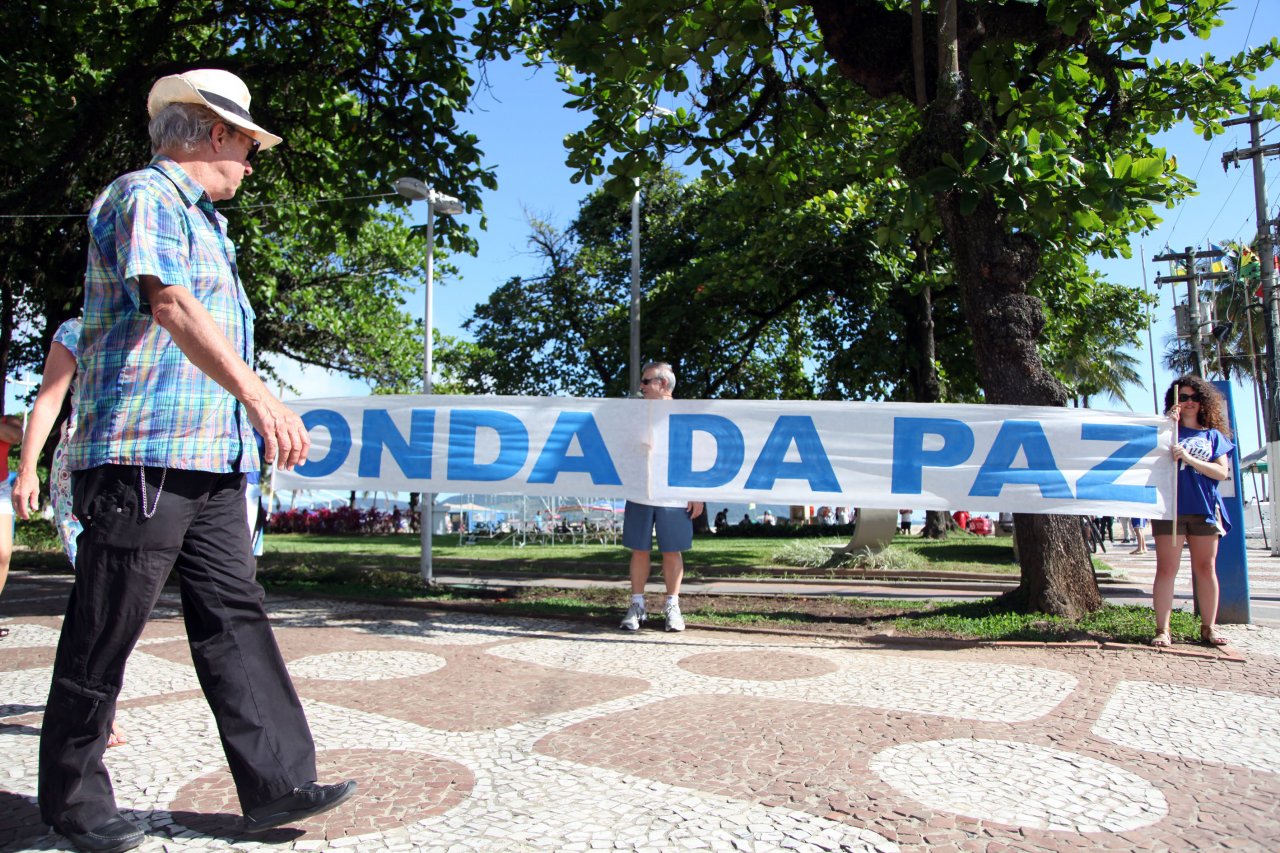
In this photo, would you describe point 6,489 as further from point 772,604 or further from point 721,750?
point 772,604

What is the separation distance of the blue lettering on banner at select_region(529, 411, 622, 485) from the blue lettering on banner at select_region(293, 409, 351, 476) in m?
1.76

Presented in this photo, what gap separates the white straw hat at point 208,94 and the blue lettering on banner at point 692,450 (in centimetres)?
465

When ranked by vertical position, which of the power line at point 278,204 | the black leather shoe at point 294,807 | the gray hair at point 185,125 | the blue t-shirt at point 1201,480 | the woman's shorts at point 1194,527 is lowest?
the black leather shoe at point 294,807

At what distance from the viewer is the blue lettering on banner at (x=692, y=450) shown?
6949 mm

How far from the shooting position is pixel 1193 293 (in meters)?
31.1

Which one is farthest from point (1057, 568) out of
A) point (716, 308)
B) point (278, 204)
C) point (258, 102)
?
point (716, 308)

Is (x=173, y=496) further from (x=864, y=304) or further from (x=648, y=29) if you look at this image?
(x=864, y=304)

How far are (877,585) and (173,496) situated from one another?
1020 cm

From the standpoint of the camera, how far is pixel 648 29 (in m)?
7.04

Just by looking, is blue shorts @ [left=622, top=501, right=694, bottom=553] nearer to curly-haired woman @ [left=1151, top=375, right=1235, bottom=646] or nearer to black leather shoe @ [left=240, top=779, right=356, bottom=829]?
curly-haired woman @ [left=1151, top=375, right=1235, bottom=646]

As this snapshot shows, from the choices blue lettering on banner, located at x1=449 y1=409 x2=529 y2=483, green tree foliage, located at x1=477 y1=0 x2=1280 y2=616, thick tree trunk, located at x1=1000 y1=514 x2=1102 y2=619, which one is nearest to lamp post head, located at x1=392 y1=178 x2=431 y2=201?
green tree foliage, located at x1=477 y1=0 x2=1280 y2=616

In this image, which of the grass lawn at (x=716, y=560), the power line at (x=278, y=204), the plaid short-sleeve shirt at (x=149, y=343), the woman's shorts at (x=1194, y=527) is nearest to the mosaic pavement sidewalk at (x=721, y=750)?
the woman's shorts at (x=1194, y=527)

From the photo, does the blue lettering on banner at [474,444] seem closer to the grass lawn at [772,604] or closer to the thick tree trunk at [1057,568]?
the grass lawn at [772,604]

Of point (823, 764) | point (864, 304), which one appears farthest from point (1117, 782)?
point (864, 304)
